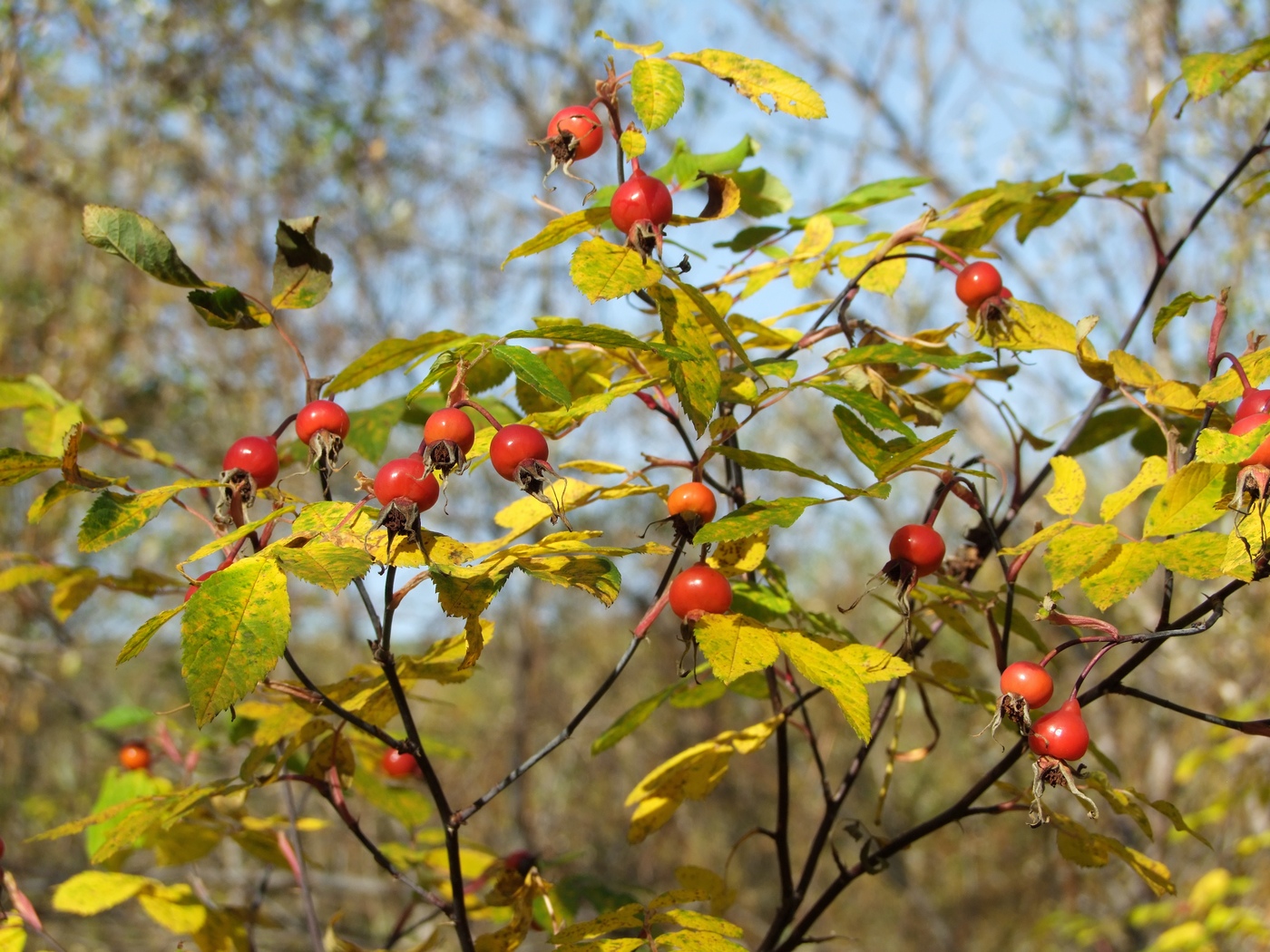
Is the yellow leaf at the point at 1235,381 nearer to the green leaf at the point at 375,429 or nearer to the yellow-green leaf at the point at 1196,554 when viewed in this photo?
the yellow-green leaf at the point at 1196,554

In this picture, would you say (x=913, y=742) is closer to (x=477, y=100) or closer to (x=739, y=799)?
(x=739, y=799)

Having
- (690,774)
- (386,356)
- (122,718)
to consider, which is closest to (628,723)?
(690,774)

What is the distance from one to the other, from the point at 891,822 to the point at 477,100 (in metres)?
8.00

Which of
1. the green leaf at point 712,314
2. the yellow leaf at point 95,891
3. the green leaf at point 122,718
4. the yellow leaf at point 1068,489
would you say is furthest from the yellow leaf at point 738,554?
the green leaf at point 122,718

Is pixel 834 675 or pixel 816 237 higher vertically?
pixel 816 237

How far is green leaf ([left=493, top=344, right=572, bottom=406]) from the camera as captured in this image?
2.43ft

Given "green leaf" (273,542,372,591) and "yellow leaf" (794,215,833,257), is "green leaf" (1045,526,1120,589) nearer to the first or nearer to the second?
"yellow leaf" (794,215,833,257)

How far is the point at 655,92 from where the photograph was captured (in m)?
0.98

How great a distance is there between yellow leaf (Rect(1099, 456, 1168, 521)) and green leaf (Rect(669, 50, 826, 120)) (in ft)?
1.64

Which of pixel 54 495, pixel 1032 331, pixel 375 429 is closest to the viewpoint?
pixel 54 495

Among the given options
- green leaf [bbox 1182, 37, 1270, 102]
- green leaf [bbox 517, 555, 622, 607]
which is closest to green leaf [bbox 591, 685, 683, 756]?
green leaf [bbox 517, 555, 622, 607]

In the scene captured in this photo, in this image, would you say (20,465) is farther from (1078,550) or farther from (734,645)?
(1078,550)

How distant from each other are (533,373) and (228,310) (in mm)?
454

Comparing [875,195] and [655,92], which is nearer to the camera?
[655,92]
